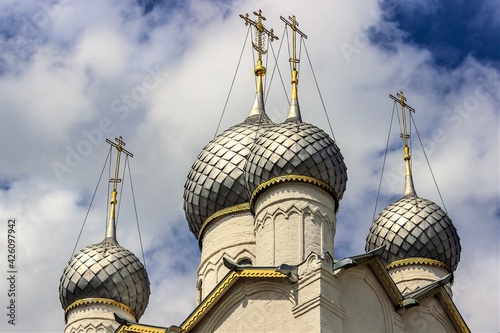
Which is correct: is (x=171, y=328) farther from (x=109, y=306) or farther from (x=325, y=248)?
(x=109, y=306)

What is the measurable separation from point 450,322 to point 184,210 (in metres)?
5.36

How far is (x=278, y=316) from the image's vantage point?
14258 mm

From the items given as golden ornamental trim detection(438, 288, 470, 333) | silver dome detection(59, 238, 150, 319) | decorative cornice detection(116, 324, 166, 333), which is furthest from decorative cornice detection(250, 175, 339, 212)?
silver dome detection(59, 238, 150, 319)

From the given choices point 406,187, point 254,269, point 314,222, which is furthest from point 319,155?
point 406,187

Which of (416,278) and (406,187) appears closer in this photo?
(416,278)

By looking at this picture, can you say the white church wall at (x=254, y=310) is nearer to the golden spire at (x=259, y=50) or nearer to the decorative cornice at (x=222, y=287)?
the decorative cornice at (x=222, y=287)

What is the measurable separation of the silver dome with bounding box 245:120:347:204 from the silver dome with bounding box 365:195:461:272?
7.57 ft

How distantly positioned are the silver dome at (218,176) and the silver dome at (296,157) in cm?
154

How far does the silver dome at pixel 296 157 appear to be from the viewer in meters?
16.3

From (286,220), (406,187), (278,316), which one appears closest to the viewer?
(278,316)

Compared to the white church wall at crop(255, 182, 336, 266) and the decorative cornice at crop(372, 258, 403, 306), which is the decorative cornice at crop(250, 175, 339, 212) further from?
the decorative cornice at crop(372, 258, 403, 306)

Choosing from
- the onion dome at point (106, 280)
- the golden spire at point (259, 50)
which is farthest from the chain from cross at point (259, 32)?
the onion dome at point (106, 280)

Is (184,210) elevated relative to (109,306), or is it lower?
elevated

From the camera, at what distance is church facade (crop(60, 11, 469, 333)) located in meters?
14.4
